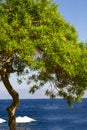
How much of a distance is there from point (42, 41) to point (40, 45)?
307 mm

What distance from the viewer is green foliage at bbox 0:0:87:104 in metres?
16.0

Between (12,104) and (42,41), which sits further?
(12,104)

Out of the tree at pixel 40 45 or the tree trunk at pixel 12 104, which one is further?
the tree trunk at pixel 12 104

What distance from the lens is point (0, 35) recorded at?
1578 cm

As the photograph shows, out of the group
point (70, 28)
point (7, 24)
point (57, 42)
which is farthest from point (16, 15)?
point (70, 28)

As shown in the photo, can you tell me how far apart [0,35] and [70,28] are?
4.26m

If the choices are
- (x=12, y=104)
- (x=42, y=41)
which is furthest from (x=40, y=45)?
(x=12, y=104)

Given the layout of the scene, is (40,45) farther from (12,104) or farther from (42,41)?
(12,104)

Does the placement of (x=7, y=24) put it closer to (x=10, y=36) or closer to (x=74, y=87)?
(x=10, y=36)

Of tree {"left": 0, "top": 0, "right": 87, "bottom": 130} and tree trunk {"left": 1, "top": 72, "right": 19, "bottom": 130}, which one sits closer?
tree {"left": 0, "top": 0, "right": 87, "bottom": 130}

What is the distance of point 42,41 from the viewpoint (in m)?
16.4

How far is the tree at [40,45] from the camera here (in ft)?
52.7

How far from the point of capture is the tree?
1606 cm

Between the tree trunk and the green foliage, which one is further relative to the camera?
the tree trunk
